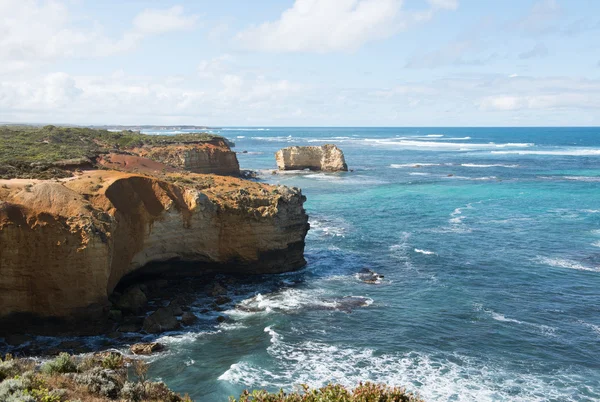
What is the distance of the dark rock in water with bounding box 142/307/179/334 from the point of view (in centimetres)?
2794

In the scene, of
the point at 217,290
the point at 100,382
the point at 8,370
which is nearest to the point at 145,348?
the point at 100,382

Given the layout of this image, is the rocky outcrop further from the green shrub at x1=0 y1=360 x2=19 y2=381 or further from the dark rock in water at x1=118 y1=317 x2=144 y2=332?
the green shrub at x1=0 y1=360 x2=19 y2=381

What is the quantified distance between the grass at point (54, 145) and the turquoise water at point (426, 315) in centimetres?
1764

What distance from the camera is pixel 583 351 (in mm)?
25922

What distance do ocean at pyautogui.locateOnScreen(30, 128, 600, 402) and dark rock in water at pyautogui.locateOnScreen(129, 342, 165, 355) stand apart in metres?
0.62

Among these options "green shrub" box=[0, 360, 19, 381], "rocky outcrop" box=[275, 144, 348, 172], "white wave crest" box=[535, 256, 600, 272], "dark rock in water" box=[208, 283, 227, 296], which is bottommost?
"dark rock in water" box=[208, 283, 227, 296]

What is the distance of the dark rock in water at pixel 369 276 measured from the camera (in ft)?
120

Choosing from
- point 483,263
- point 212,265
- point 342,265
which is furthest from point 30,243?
point 483,263

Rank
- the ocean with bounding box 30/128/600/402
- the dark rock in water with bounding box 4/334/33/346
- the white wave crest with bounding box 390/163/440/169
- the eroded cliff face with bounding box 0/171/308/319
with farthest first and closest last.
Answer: the white wave crest with bounding box 390/163/440/169
the eroded cliff face with bounding box 0/171/308/319
the dark rock in water with bounding box 4/334/33/346
the ocean with bounding box 30/128/600/402

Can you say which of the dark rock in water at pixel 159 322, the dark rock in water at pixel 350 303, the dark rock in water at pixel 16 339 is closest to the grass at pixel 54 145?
the dark rock in water at pixel 16 339

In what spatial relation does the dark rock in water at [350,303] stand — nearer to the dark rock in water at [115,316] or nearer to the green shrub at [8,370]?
the dark rock in water at [115,316]

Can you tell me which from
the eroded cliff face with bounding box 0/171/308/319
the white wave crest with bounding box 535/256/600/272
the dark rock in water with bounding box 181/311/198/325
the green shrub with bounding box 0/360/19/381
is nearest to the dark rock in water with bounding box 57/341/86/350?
the eroded cliff face with bounding box 0/171/308/319

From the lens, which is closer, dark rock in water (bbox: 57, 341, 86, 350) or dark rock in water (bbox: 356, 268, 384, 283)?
dark rock in water (bbox: 57, 341, 86, 350)

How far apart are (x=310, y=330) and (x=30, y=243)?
15270mm
